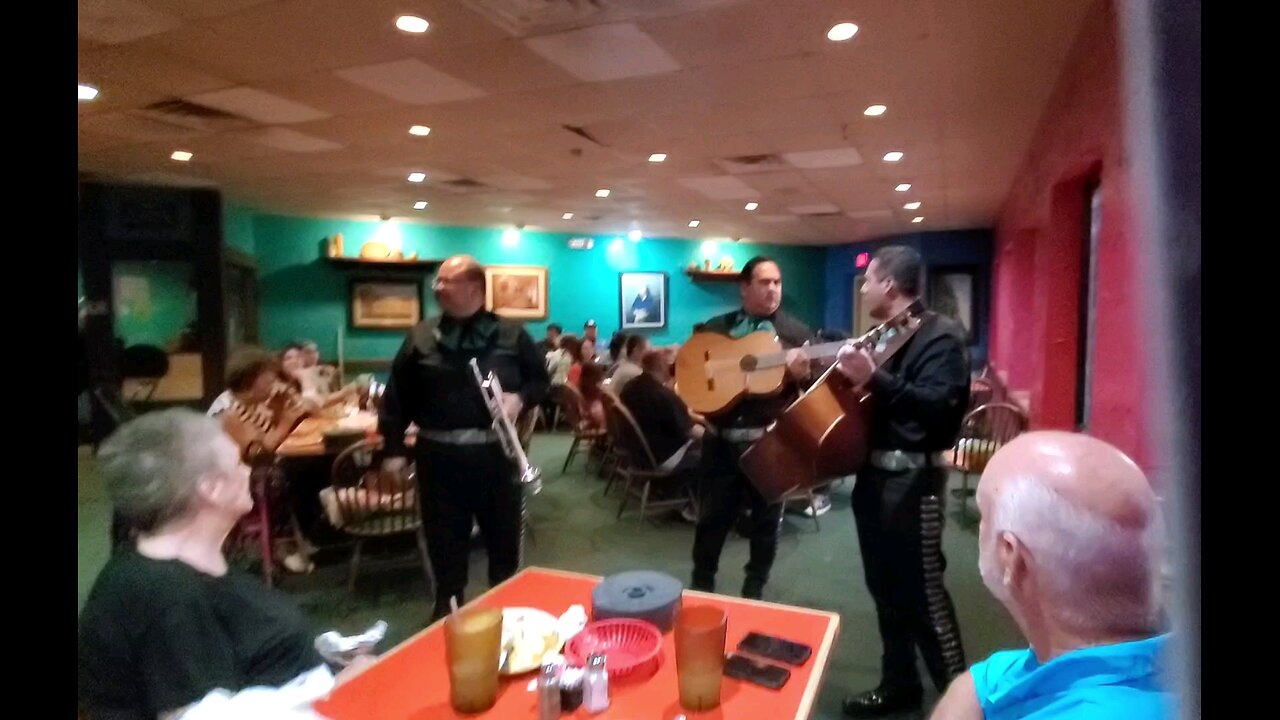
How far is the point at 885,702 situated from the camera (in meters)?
1.77

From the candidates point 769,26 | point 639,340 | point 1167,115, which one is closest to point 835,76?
point 769,26

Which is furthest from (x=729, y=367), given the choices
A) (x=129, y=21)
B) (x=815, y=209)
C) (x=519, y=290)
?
(x=519, y=290)

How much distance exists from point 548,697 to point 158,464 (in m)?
0.61

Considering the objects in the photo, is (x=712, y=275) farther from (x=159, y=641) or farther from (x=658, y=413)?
(x=159, y=641)

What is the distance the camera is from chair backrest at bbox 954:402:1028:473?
10.8ft

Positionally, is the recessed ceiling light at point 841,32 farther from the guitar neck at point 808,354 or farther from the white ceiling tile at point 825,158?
the white ceiling tile at point 825,158

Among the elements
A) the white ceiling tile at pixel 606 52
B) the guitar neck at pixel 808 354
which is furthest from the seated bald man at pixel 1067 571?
the white ceiling tile at pixel 606 52

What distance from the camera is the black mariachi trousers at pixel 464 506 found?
81.4 inches

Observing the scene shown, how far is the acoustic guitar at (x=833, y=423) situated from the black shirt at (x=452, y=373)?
81cm

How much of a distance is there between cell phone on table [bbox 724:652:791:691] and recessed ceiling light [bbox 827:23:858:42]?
1.73 m

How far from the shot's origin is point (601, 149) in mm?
3535

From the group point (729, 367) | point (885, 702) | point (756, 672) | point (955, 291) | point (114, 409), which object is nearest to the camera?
point (114, 409)

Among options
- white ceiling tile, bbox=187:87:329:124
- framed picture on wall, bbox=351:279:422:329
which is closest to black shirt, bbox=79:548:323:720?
white ceiling tile, bbox=187:87:329:124
